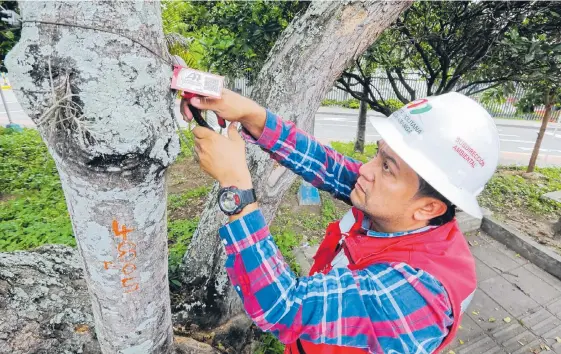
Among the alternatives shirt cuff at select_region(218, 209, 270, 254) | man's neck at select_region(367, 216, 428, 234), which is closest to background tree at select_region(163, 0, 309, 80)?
man's neck at select_region(367, 216, 428, 234)

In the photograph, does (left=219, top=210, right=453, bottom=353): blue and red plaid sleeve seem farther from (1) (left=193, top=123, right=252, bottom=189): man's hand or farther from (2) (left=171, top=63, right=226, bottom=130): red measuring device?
(2) (left=171, top=63, right=226, bottom=130): red measuring device

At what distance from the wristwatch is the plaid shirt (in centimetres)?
4

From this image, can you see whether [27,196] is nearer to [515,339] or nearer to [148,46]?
[148,46]

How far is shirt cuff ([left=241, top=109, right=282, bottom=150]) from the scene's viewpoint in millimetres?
1690

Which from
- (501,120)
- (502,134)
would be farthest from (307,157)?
(501,120)

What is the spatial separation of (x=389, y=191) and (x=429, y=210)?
0.62ft

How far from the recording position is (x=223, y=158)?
48.1 inches

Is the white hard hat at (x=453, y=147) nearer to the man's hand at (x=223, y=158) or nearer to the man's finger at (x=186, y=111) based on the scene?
the man's hand at (x=223, y=158)

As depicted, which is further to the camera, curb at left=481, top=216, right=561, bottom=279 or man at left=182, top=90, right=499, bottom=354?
curb at left=481, top=216, right=561, bottom=279

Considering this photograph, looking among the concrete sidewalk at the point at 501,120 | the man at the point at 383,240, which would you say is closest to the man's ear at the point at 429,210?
the man at the point at 383,240

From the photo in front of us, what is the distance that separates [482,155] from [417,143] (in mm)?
259

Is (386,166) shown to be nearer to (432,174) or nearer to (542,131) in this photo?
(432,174)

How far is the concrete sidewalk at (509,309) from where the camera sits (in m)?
3.41

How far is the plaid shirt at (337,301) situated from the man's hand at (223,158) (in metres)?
0.14
